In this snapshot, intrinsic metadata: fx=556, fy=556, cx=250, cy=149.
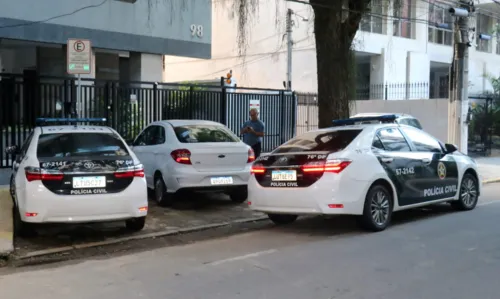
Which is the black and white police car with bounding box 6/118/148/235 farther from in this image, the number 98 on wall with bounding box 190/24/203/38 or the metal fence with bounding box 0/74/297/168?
the number 98 on wall with bounding box 190/24/203/38

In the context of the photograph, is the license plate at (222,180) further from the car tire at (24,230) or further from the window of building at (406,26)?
the window of building at (406,26)

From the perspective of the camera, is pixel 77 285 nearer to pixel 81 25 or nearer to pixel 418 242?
pixel 418 242

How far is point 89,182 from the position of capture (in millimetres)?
7254

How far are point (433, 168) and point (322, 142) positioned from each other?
6.84 feet

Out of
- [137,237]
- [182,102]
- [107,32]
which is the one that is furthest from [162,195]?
[107,32]

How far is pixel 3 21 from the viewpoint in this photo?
14125 millimetres

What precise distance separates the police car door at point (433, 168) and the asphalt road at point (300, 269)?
2.74 ft

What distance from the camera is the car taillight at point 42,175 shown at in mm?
7090

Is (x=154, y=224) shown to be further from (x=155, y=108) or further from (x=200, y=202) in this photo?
(x=155, y=108)

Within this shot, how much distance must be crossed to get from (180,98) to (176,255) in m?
8.36

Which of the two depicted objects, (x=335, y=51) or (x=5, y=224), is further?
(x=335, y=51)

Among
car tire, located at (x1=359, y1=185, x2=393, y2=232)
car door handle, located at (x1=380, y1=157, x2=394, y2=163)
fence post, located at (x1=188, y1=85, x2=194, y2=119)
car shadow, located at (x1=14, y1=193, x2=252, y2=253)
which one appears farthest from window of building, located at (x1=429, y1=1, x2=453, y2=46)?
car tire, located at (x1=359, y1=185, x2=393, y2=232)

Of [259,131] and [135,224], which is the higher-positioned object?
[259,131]

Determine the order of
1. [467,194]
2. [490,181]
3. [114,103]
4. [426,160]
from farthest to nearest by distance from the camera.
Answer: [490,181] → [114,103] → [467,194] → [426,160]
